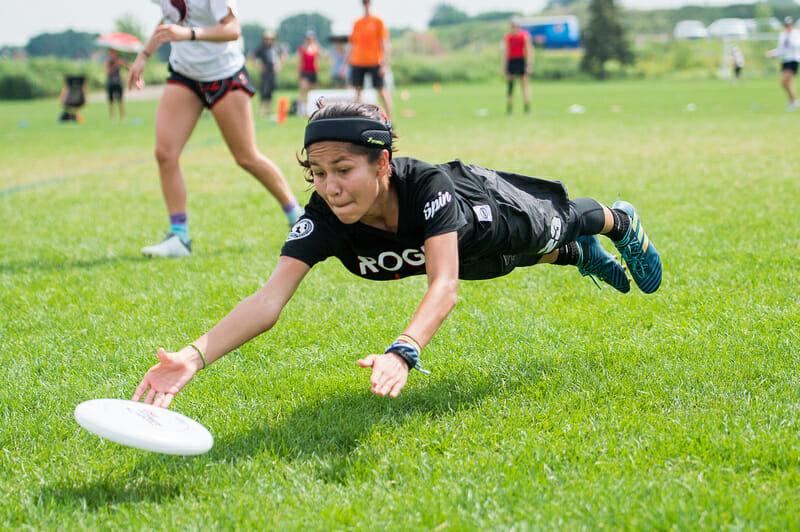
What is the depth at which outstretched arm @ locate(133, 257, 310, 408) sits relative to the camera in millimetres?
2559

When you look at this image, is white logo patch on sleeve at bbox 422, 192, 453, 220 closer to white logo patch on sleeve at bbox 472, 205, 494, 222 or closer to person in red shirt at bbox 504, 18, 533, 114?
white logo patch on sleeve at bbox 472, 205, 494, 222

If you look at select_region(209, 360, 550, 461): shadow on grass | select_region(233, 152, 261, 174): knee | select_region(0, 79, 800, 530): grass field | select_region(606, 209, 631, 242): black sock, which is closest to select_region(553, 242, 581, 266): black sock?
select_region(606, 209, 631, 242): black sock

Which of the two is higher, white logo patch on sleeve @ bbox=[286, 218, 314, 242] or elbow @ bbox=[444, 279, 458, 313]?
white logo patch on sleeve @ bbox=[286, 218, 314, 242]

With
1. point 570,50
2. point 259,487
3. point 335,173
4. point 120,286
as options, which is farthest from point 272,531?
point 570,50

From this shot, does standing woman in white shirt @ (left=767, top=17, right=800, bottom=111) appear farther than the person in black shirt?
Yes

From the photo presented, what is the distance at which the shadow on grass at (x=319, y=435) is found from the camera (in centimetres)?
245

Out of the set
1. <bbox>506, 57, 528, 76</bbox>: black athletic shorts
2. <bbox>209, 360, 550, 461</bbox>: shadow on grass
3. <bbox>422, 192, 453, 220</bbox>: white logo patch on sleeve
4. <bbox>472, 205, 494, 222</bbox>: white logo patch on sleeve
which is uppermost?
<bbox>506, 57, 528, 76</bbox>: black athletic shorts

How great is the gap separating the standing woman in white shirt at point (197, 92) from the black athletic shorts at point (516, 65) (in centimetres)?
1491

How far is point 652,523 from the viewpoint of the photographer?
2104 millimetres

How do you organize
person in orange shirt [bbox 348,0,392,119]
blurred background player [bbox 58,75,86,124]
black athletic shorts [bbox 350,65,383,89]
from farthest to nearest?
blurred background player [bbox 58,75,86,124], black athletic shorts [bbox 350,65,383,89], person in orange shirt [bbox 348,0,392,119]

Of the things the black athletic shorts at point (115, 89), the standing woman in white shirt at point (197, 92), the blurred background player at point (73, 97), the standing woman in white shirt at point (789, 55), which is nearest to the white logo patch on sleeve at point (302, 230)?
the standing woman in white shirt at point (197, 92)

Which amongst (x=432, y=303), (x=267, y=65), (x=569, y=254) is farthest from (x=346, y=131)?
(x=267, y=65)

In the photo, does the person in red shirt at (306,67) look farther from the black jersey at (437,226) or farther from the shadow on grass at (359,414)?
the shadow on grass at (359,414)

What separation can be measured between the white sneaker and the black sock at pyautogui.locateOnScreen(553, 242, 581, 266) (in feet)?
10.1
